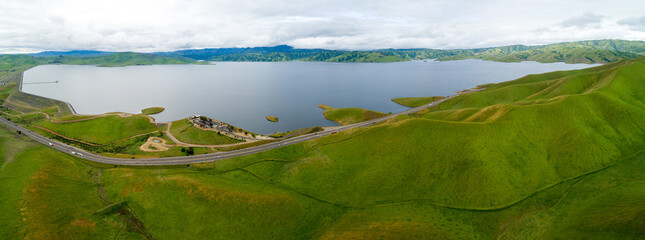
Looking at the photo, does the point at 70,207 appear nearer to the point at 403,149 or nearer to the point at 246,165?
the point at 246,165

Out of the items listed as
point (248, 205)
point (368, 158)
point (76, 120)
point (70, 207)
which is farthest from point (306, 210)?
point (76, 120)

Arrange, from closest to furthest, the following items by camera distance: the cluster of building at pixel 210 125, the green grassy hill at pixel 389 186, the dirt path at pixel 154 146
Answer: the green grassy hill at pixel 389 186
the dirt path at pixel 154 146
the cluster of building at pixel 210 125

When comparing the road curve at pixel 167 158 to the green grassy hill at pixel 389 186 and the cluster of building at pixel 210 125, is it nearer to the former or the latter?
the green grassy hill at pixel 389 186

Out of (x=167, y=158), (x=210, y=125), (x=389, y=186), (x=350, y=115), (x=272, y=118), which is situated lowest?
(x=389, y=186)

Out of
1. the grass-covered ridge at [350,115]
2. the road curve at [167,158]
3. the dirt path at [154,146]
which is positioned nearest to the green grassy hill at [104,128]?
the road curve at [167,158]

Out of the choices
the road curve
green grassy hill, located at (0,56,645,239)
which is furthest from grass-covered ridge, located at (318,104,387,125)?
green grassy hill, located at (0,56,645,239)

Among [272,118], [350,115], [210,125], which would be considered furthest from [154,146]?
[350,115]

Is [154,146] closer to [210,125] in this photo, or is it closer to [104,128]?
[210,125]

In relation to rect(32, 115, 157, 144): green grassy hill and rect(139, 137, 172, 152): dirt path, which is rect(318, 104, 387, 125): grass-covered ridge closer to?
rect(139, 137, 172, 152): dirt path
